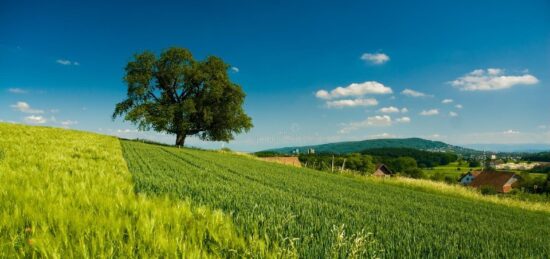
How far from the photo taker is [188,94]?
5116cm

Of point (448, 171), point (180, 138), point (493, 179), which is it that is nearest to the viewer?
point (180, 138)

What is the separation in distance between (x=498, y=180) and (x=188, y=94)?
94061 millimetres

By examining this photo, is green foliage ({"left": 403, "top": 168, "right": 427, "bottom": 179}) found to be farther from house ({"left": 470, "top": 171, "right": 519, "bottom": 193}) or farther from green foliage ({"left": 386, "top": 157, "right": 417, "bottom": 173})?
house ({"left": 470, "top": 171, "right": 519, "bottom": 193})

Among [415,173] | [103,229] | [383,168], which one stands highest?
[103,229]

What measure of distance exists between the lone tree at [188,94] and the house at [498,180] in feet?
262

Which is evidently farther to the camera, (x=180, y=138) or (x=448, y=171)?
(x=448, y=171)

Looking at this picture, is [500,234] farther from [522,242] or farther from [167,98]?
[167,98]

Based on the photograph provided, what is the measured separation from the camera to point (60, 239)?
280 cm

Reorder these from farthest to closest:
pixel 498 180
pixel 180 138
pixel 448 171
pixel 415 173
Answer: pixel 448 171 → pixel 415 173 → pixel 498 180 → pixel 180 138

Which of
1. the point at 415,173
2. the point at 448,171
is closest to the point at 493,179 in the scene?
the point at 415,173

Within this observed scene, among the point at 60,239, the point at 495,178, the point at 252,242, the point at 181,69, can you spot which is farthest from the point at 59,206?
the point at 495,178

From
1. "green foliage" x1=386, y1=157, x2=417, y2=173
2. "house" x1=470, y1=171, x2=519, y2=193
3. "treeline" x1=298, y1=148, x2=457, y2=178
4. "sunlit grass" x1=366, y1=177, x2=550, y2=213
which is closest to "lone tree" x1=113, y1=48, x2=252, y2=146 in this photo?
"sunlit grass" x1=366, y1=177, x2=550, y2=213

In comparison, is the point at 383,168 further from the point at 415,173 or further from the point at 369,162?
the point at 369,162

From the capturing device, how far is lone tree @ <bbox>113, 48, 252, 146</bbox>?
47719 mm
